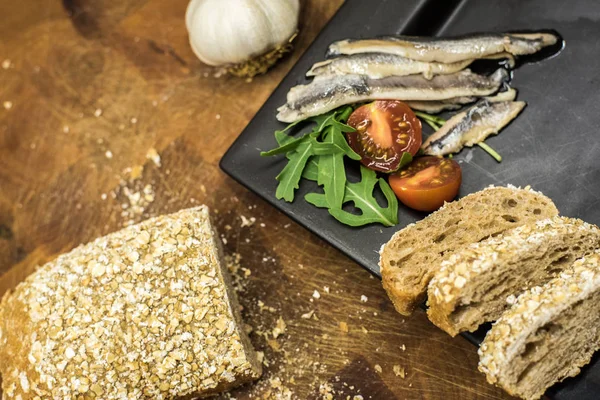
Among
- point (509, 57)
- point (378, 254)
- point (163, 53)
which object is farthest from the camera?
point (163, 53)

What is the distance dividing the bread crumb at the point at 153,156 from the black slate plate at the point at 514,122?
0.71 m

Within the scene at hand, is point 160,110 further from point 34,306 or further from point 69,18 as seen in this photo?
point 34,306

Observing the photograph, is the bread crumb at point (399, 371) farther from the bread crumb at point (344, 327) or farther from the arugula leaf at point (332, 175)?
the arugula leaf at point (332, 175)

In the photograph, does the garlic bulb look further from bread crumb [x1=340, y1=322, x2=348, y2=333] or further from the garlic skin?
bread crumb [x1=340, y1=322, x2=348, y2=333]

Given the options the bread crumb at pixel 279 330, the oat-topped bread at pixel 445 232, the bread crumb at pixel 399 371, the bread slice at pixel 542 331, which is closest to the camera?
the bread slice at pixel 542 331

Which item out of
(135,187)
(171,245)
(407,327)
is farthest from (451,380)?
(135,187)

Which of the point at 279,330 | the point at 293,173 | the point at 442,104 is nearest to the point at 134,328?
the point at 279,330

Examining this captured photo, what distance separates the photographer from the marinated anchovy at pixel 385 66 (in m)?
4.25

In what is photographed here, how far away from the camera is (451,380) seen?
4117mm

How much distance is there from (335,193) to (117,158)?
6.01ft

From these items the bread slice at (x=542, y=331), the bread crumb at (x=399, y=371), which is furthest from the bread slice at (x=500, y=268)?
the bread crumb at (x=399, y=371)

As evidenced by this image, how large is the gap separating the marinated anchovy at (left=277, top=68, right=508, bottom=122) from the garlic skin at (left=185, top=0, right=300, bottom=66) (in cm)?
60

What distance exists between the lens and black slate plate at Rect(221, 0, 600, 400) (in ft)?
13.3

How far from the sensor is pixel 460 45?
4.24 metres
